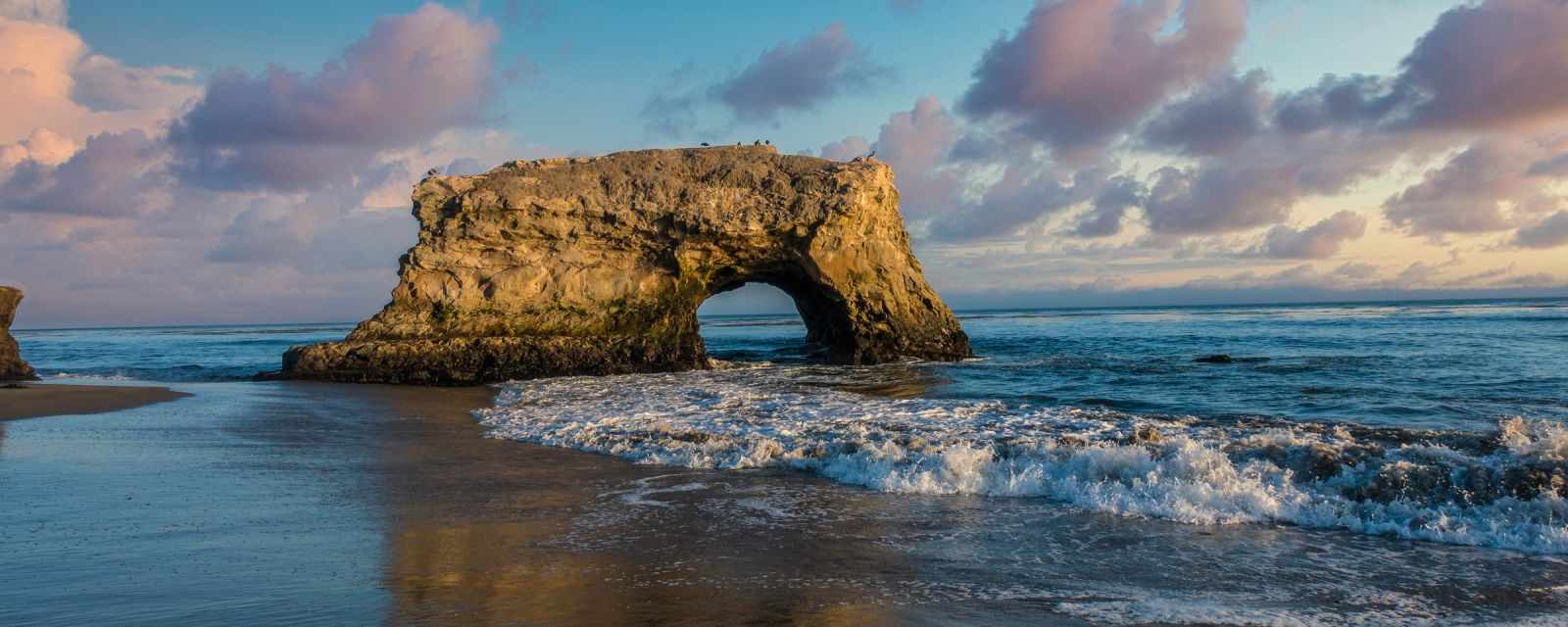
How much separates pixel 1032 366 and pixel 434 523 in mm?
18102

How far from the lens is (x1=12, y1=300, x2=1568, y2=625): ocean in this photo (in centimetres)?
473

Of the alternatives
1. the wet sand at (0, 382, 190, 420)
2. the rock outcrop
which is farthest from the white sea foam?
the rock outcrop

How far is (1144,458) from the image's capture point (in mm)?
7676

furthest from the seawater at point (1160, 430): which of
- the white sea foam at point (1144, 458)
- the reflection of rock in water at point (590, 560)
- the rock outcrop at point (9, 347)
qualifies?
the rock outcrop at point (9, 347)

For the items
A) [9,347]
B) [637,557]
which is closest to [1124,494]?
[637,557]

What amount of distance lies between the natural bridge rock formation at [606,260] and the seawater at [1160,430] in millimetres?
1965

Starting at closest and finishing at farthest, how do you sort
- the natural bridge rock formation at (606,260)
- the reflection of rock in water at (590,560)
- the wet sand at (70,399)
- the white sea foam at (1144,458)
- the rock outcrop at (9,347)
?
the reflection of rock in water at (590,560) → the white sea foam at (1144,458) → the wet sand at (70,399) → the rock outcrop at (9,347) → the natural bridge rock formation at (606,260)

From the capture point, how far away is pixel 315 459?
9.17m

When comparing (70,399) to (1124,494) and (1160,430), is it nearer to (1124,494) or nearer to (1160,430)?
(1124,494)

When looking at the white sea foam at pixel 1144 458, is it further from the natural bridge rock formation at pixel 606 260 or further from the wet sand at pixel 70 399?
the natural bridge rock formation at pixel 606 260

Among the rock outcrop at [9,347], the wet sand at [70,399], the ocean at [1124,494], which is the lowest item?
the ocean at [1124,494]

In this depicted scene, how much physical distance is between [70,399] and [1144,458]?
17408 mm

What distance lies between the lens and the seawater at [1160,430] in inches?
256

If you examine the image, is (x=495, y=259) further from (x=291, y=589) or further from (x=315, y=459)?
(x=291, y=589)
